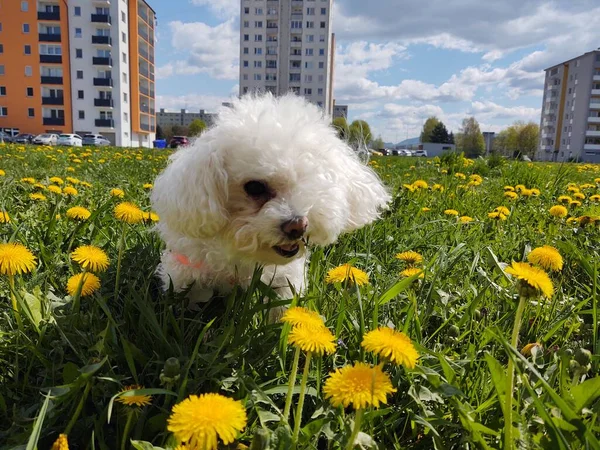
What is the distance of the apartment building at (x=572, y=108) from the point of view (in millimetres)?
81125

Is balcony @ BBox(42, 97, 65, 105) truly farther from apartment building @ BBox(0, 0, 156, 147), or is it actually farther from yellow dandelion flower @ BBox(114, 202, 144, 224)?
yellow dandelion flower @ BBox(114, 202, 144, 224)

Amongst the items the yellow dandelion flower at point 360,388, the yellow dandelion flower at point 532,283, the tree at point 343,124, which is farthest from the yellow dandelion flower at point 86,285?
the tree at point 343,124

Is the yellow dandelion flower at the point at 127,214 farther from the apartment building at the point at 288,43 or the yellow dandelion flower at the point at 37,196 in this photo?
the apartment building at the point at 288,43

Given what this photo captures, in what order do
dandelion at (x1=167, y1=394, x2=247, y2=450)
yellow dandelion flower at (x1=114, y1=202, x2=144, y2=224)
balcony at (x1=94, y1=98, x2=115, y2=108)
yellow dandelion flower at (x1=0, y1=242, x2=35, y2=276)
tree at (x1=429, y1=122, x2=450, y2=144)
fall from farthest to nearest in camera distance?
tree at (x1=429, y1=122, x2=450, y2=144)
balcony at (x1=94, y1=98, x2=115, y2=108)
yellow dandelion flower at (x1=114, y1=202, x2=144, y2=224)
yellow dandelion flower at (x1=0, y1=242, x2=35, y2=276)
dandelion at (x1=167, y1=394, x2=247, y2=450)

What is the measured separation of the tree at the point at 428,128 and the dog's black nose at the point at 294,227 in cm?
9237

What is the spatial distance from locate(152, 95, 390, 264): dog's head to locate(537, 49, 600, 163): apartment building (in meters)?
84.7

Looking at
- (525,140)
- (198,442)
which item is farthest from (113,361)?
(525,140)

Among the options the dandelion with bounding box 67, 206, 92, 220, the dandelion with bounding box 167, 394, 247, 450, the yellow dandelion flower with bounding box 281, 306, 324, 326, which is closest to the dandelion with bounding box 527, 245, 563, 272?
the yellow dandelion flower with bounding box 281, 306, 324, 326

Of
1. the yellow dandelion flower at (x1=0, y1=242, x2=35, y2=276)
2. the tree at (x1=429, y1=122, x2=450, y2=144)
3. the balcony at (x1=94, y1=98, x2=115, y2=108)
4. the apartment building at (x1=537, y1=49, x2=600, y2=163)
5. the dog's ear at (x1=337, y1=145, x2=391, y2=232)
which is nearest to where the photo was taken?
the yellow dandelion flower at (x1=0, y1=242, x2=35, y2=276)

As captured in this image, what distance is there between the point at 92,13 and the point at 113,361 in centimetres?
6979

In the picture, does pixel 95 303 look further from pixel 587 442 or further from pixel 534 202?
pixel 534 202

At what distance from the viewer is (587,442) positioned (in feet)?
2.96

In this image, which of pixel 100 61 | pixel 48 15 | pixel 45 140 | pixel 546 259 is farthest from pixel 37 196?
pixel 48 15

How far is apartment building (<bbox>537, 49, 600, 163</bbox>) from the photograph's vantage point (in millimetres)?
81125
